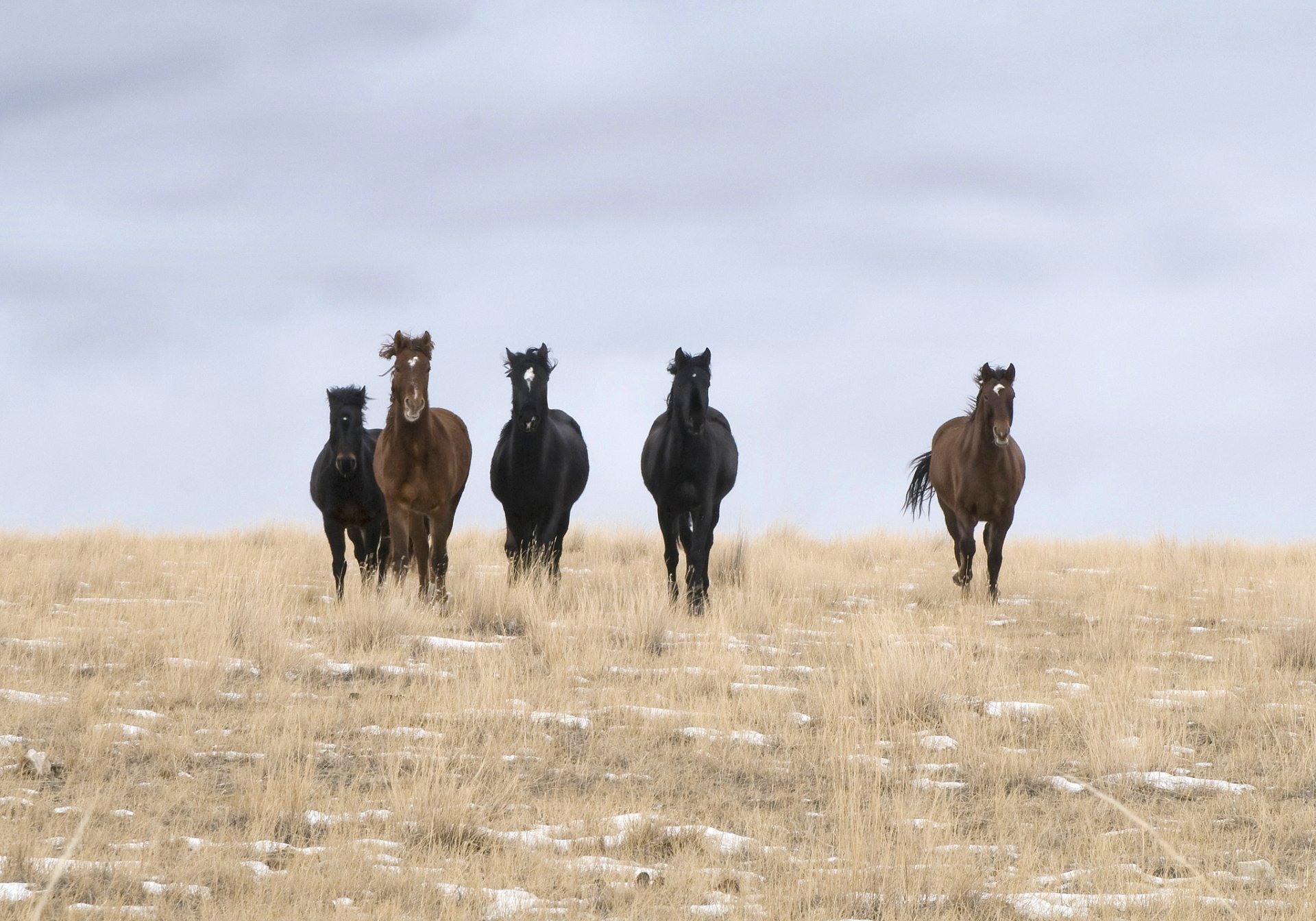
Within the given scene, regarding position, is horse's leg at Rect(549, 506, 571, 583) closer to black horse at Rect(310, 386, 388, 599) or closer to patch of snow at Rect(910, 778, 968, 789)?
black horse at Rect(310, 386, 388, 599)

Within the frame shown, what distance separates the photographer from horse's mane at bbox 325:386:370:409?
504 inches

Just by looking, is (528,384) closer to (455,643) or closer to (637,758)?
(455,643)

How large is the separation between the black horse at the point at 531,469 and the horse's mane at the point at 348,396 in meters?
1.51

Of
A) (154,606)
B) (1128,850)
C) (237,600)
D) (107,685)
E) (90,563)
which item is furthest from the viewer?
(90,563)

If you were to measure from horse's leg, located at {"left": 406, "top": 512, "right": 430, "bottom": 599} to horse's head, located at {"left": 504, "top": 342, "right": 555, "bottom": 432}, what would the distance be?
1391 millimetres

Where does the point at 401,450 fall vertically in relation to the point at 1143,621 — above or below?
above

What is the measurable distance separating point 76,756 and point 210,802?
1123mm

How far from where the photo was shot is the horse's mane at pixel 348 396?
1280cm

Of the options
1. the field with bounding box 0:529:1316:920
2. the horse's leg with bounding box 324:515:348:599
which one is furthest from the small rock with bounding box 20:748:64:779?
the horse's leg with bounding box 324:515:348:599

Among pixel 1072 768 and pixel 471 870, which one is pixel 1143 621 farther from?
pixel 471 870

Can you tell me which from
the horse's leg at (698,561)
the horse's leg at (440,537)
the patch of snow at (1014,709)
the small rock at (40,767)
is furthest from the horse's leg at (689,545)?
the small rock at (40,767)

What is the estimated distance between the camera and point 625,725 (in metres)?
7.82

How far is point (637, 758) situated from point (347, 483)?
21.7ft

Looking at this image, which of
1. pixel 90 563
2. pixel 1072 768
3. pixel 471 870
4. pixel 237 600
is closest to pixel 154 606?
pixel 237 600
